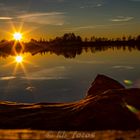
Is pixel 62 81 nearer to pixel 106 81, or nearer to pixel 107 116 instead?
pixel 106 81

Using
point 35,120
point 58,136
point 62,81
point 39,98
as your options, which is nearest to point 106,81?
point 35,120

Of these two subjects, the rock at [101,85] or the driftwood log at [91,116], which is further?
the rock at [101,85]

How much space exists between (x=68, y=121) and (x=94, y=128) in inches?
34.1

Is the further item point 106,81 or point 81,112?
point 106,81

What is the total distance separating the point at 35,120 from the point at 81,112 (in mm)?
1373

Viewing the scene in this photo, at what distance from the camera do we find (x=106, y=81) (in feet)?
52.7

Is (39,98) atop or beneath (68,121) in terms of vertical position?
beneath

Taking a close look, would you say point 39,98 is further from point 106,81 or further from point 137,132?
point 137,132

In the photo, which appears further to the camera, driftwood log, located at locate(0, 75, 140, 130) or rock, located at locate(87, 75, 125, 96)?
rock, located at locate(87, 75, 125, 96)

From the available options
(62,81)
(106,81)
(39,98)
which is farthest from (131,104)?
(62,81)

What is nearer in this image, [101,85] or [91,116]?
[91,116]

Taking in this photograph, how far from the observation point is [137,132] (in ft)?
32.5

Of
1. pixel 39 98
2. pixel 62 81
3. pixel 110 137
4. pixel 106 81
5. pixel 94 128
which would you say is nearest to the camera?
pixel 110 137

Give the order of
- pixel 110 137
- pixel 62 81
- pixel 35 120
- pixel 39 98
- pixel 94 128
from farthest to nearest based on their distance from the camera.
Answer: pixel 62 81
pixel 39 98
pixel 35 120
pixel 94 128
pixel 110 137
